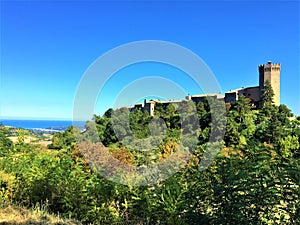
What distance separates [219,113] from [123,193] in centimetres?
1447

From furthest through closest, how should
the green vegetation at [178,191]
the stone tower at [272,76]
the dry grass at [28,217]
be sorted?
the stone tower at [272,76] → the dry grass at [28,217] → the green vegetation at [178,191]

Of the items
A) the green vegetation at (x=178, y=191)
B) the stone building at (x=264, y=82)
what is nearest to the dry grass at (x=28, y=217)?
the green vegetation at (x=178, y=191)

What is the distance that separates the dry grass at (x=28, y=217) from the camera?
121 inches

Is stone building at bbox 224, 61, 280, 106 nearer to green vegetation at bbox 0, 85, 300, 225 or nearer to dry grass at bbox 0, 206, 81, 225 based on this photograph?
green vegetation at bbox 0, 85, 300, 225

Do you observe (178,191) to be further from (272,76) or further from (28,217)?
(272,76)

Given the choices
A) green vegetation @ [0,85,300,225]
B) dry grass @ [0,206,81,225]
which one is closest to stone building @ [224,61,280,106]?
green vegetation @ [0,85,300,225]

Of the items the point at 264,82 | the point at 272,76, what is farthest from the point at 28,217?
the point at 272,76

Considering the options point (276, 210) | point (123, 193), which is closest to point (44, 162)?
point (123, 193)

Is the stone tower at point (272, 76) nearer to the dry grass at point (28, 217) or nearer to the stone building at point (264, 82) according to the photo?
the stone building at point (264, 82)

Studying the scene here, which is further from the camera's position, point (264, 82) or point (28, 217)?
point (264, 82)

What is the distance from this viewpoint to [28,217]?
10.5ft

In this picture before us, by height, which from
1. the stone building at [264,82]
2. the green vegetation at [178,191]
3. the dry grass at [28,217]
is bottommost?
the dry grass at [28,217]

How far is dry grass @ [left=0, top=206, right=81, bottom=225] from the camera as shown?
10.1ft

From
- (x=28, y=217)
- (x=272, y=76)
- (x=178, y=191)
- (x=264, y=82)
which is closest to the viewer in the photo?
(x=178, y=191)
